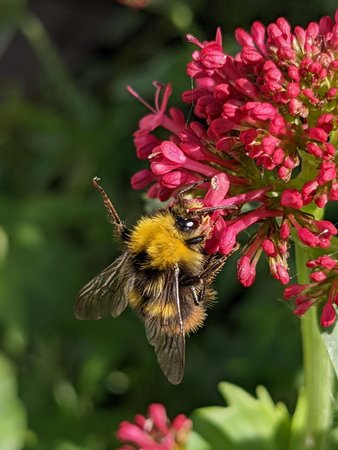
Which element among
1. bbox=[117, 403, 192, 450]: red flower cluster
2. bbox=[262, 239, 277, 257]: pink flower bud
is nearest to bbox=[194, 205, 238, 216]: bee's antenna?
bbox=[262, 239, 277, 257]: pink flower bud

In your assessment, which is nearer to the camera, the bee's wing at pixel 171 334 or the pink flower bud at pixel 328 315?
the pink flower bud at pixel 328 315

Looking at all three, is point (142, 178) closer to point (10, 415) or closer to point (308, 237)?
point (308, 237)

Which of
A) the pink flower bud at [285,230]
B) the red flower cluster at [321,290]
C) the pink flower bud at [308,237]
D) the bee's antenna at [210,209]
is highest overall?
the bee's antenna at [210,209]

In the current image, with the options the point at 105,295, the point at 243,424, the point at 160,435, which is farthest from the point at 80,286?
the point at 105,295

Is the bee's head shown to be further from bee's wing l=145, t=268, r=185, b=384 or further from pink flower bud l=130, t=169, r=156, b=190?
pink flower bud l=130, t=169, r=156, b=190

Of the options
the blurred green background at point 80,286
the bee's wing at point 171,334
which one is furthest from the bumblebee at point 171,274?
the blurred green background at point 80,286

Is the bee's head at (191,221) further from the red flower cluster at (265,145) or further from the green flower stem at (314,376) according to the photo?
the green flower stem at (314,376)
